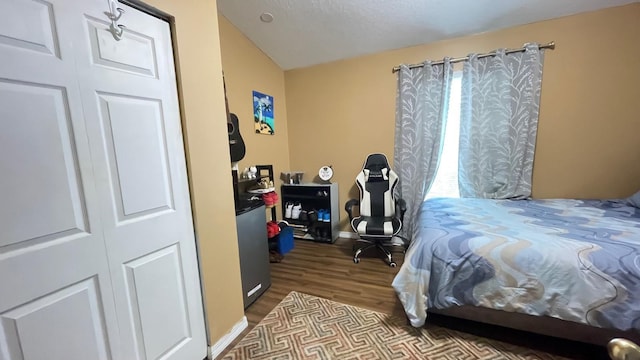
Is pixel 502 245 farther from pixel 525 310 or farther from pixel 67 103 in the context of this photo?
pixel 67 103

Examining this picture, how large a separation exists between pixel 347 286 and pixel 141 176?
1.90 metres

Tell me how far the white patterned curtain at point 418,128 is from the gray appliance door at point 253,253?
1848 millimetres

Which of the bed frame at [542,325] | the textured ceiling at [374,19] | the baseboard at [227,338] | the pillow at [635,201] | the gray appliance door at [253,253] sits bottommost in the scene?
the baseboard at [227,338]

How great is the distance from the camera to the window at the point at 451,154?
295 cm

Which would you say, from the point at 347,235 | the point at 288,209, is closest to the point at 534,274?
the point at 347,235

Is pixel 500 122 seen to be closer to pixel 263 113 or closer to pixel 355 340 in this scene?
pixel 355 340

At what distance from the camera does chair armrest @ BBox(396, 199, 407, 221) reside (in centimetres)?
296

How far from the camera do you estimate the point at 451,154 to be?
3.05 meters

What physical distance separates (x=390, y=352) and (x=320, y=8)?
2.96 meters

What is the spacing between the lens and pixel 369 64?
327 cm

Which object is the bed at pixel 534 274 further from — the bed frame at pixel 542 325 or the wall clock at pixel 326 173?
the wall clock at pixel 326 173

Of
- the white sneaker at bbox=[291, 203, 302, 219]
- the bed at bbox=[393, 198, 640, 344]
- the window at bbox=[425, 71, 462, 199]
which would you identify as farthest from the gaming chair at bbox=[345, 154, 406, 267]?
the bed at bbox=[393, 198, 640, 344]

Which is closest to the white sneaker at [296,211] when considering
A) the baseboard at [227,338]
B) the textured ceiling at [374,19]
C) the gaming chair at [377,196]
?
the gaming chair at [377,196]

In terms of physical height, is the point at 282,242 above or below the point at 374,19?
below
